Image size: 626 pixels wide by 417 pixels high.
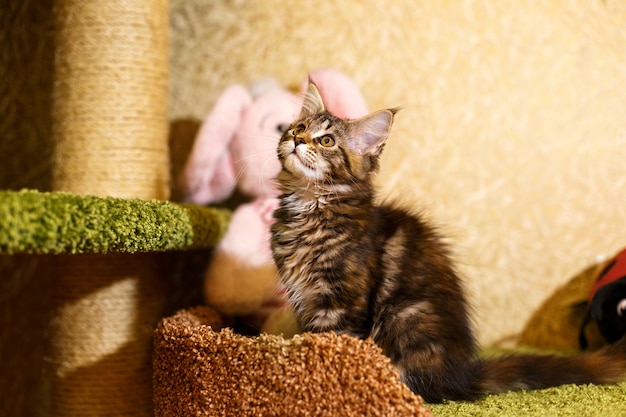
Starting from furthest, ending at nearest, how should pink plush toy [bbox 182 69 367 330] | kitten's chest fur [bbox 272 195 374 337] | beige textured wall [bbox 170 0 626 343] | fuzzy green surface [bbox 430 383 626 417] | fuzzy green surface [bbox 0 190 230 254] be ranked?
beige textured wall [bbox 170 0 626 343]
pink plush toy [bbox 182 69 367 330]
kitten's chest fur [bbox 272 195 374 337]
fuzzy green surface [bbox 430 383 626 417]
fuzzy green surface [bbox 0 190 230 254]

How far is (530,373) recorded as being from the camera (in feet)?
3.63

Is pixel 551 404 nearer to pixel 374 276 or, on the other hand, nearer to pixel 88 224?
pixel 374 276

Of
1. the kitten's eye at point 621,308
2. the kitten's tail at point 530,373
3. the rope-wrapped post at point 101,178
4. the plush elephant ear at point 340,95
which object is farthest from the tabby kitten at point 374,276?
Answer: the rope-wrapped post at point 101,178

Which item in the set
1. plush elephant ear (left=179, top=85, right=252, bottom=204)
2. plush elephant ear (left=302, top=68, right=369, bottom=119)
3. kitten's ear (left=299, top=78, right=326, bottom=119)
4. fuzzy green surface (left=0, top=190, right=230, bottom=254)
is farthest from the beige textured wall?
fuzzy green surface (left=0, top=190, right=230, bottom=254)

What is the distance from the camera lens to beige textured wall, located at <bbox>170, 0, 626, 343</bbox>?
165 centimetres

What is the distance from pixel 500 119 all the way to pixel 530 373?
2.81ft

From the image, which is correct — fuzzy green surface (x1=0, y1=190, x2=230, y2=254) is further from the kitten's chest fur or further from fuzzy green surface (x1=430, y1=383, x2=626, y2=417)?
fuzzy green surface (x1=430, y1=383, x2=626, y2=417)

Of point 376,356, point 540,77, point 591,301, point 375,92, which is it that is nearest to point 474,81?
point 540,77

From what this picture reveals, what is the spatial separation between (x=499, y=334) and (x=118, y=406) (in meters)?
1.13

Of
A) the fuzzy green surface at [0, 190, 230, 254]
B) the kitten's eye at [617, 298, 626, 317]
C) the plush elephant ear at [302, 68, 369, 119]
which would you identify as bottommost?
the kitten's eye at [617, 298, 626, 317]

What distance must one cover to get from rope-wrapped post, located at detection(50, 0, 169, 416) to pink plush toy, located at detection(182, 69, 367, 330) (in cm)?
19

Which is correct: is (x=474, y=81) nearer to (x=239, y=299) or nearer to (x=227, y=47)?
(x=227, y=47)

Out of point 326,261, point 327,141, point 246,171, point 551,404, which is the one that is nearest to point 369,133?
point 327,141

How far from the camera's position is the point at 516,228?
169 cm
